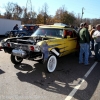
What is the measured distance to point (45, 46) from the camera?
5520mm

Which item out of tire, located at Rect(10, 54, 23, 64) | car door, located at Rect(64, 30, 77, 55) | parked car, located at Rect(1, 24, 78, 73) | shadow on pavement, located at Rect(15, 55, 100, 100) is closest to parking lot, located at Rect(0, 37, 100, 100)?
shadow on pavement, located at Rect(15, 55, 100, 100)

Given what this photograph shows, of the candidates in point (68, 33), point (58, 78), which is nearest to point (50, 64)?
point (58, 78)

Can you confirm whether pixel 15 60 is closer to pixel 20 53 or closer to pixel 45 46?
pixel 20 53

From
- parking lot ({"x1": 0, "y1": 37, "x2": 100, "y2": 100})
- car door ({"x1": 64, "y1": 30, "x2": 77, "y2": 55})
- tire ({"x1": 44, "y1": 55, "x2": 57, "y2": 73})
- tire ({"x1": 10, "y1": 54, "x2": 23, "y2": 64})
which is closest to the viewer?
parking lot ({"x1": 0, "y1": 37, "x2": 100, "y2": 100})

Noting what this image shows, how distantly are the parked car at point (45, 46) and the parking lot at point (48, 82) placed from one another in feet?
1.65

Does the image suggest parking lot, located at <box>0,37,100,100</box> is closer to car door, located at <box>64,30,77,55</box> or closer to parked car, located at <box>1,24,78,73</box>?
parked car, located at <box>1,24,78,73</box>

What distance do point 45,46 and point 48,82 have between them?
4.03ft

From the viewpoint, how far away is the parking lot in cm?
407

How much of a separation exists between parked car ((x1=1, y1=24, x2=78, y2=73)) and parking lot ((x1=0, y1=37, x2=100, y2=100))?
1.65 feet

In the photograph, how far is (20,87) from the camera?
4.51m

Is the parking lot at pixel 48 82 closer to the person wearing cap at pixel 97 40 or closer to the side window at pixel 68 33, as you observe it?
the person wearing cap at pixel 97 40

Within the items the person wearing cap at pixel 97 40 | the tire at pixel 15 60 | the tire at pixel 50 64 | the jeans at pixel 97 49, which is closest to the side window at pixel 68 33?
the person wearing cap at pixel 97 40

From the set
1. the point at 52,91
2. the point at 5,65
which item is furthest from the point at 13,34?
the point at 52,91

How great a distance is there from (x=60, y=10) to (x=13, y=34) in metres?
43.7
